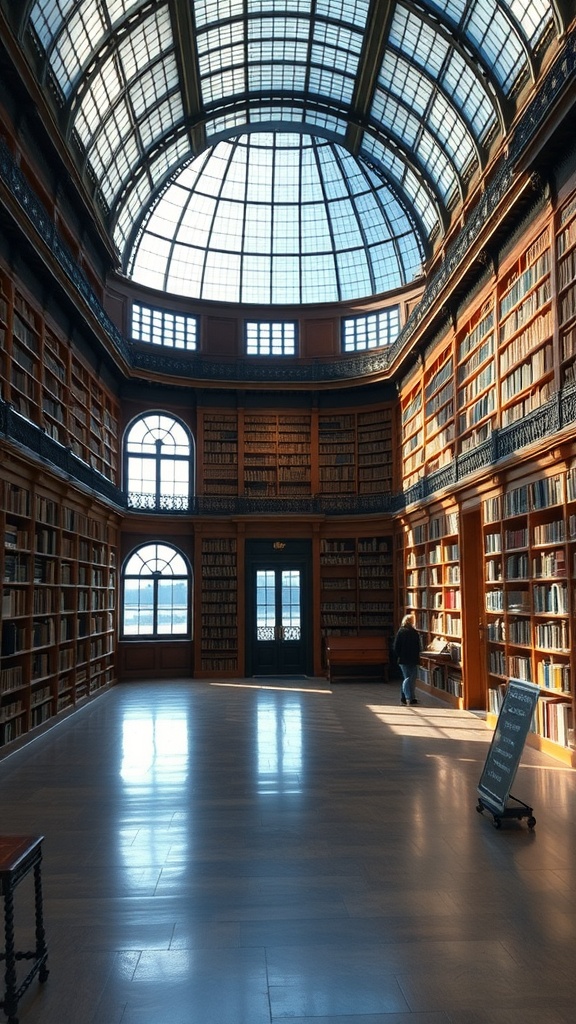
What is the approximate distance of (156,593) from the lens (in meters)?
17.3

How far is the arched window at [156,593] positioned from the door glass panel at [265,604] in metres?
1.59

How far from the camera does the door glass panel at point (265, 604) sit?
17.5 metres

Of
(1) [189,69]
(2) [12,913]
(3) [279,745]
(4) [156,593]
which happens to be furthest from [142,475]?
(2) [12,913]

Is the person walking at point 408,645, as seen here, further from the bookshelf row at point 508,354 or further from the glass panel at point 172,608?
the glass panel at point 172,608

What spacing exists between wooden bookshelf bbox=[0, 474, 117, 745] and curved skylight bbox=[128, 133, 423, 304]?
7.83 m

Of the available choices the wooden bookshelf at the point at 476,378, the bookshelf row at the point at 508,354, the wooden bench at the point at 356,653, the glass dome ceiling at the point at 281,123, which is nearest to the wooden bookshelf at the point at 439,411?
the bookshelf row at the point at 508,354

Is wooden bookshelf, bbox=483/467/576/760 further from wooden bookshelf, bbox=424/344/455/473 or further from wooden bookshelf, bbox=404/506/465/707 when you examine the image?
wooden bookshelf, bbox=424/344/455/473

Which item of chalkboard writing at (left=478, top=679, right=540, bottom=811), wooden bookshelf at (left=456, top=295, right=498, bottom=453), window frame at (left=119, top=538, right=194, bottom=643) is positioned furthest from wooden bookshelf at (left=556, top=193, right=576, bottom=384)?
window frame at (left=119, top=538, right=194, bottom=643)

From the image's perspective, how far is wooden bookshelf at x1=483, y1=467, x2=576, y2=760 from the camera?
7.97 meters

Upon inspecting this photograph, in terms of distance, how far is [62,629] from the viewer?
11.6 metres

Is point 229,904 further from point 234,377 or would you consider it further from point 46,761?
point 234,377

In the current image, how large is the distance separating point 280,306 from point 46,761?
13.5 meters

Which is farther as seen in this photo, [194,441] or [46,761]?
[194,441]

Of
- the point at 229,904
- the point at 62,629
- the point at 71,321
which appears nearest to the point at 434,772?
the point at 229,904
